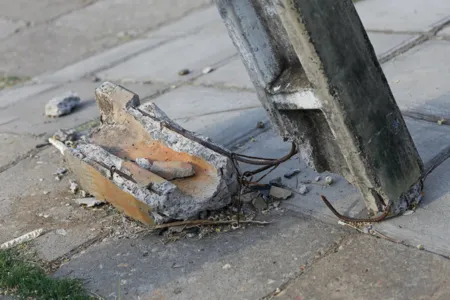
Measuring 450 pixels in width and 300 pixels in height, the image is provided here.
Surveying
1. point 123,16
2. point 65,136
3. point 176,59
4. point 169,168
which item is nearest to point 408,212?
point 169,168

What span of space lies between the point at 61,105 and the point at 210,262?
9.24 feet

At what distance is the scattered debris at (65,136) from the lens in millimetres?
4738

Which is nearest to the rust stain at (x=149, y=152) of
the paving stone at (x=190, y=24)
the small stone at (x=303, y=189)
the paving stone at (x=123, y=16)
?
the small stone at (x=303, y=189)

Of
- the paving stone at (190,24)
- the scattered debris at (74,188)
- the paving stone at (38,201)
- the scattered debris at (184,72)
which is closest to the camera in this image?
the paving stone at (38,201)

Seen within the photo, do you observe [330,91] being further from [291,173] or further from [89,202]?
[89,202]

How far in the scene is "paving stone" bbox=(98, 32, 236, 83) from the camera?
598 centimetres

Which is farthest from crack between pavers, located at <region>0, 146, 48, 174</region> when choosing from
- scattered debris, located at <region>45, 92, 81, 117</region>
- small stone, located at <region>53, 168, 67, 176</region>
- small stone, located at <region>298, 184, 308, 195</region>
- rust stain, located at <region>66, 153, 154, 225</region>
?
small stone, located at <region>298, 184, 308, 195</region>

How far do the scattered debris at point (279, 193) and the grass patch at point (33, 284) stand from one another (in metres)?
1.04

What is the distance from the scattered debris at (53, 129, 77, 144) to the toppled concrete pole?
2.46 ft

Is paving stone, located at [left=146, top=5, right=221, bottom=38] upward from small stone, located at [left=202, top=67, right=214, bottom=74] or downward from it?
upward

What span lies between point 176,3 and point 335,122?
5.54 m

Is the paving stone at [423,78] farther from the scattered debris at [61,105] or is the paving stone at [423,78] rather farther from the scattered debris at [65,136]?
the scattered debris at [61,105]

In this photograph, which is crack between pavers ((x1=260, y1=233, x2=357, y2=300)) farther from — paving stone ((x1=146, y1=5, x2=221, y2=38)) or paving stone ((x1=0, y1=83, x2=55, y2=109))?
paving stone ((x1=146, y1=5, x2=221, y2=38))

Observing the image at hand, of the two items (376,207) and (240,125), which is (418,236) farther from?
(240,125)
